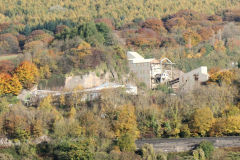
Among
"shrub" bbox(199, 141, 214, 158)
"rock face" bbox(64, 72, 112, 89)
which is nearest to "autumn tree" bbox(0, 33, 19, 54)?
"rock face" bbox(64, 72, 112, 89)

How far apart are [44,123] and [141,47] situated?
17.2m

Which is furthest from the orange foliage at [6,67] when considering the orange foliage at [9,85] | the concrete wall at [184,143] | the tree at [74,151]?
the concrete wall at [184,143]

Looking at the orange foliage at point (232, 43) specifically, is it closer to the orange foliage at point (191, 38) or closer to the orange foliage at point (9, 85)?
the orange foliage at point (191, 38)

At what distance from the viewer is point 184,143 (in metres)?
34.2

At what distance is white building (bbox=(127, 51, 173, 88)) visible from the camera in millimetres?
44250

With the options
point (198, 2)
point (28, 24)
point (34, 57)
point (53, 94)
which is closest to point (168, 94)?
point (53, 94)

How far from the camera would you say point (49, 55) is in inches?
1713

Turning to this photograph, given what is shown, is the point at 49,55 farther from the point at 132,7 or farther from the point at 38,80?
the point at 132,7

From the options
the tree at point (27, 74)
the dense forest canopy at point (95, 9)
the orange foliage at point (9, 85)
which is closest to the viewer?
the orange foliage at point (9, 85)

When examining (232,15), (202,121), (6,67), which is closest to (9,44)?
(6,67)

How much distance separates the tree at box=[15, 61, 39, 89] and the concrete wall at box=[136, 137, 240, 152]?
9.98 meters

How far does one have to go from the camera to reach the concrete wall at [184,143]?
3397 centimetres

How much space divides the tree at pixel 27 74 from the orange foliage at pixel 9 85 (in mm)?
657

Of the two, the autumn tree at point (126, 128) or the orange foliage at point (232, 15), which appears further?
the orange foliage at point (232, 15)
